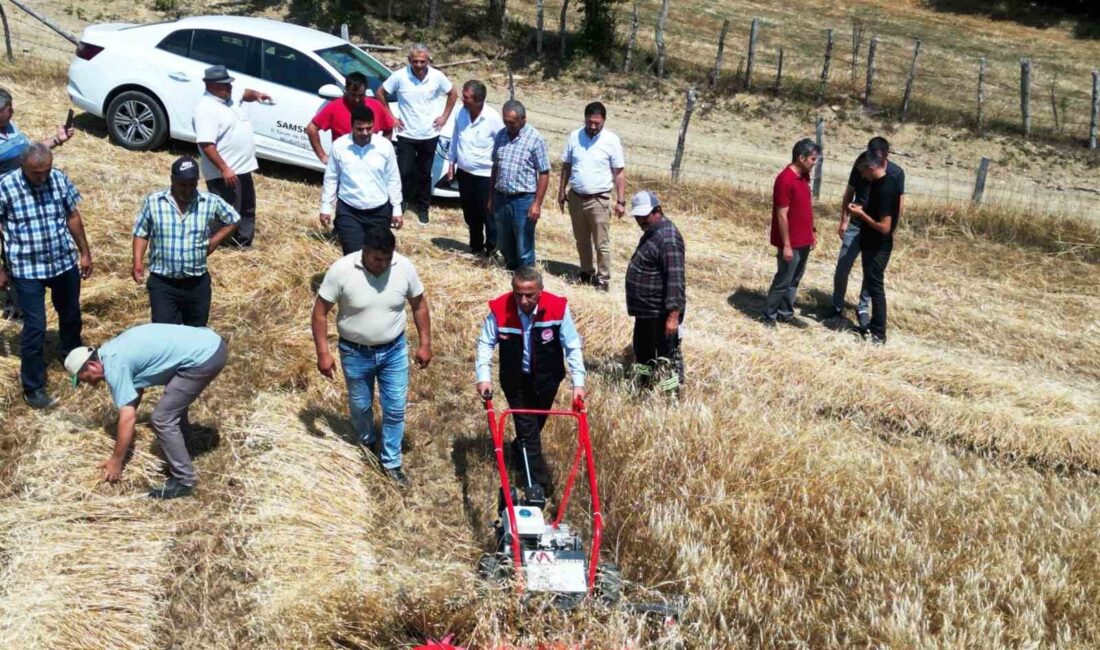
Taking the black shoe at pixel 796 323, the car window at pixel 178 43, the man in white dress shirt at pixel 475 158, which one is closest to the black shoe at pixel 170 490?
the man in white dress shirt at pixel 475 158

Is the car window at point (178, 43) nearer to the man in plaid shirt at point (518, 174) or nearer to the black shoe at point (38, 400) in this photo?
the man in plaid shirt at point (518, 174)

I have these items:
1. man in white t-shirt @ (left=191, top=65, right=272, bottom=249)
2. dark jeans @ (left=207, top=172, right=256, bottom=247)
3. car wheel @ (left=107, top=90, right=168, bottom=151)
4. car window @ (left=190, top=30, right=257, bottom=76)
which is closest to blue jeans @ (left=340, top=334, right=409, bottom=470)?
dark jeans @ (left=207, top=172, right=256, bottom=247)

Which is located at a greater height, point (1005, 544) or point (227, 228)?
point (227, 228)

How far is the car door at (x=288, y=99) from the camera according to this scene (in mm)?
10977

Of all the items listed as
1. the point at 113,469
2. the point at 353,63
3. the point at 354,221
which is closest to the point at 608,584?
the point at 113,469

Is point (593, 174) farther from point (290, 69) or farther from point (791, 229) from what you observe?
point (290, 69)

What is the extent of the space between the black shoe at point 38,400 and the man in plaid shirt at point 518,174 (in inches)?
159

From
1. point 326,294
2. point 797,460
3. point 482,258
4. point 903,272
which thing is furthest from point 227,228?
point 903,272

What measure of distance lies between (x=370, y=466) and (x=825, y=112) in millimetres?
16960

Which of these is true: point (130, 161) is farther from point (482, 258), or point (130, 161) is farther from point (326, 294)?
point (326, 294)

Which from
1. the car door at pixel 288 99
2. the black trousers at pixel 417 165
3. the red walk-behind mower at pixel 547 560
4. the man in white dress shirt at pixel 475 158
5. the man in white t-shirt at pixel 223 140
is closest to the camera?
the red walk-behind mower at pixel 547 560

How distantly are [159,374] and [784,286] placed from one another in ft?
19.4

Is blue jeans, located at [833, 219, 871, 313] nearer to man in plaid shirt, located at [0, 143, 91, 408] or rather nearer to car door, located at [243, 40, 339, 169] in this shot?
car door, located at [243, 40, 339, 169]

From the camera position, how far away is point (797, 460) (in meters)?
6.80
